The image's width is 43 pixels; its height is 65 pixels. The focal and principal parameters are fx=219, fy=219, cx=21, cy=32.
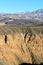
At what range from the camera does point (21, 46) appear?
62.4 meters

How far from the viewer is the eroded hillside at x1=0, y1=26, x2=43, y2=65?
56.5 metres

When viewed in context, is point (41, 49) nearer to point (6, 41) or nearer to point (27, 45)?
point (27, 45)

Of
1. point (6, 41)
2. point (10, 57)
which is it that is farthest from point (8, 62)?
point (6, 41)

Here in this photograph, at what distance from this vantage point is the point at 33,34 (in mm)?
64625

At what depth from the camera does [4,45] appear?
187 feet

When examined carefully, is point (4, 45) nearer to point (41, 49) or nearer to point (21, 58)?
point (21, 58)

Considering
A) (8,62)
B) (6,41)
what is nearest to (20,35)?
(6,41)

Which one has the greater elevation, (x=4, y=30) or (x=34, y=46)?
(x=4, y=30)

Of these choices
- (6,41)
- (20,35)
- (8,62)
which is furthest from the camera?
(20,35)

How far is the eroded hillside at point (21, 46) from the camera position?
56.5 meters

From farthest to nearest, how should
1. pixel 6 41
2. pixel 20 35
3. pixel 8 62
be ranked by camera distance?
pixel 20 35 < pixel 6 41 < pixel 8 62

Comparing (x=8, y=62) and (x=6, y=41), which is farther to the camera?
(x=6, y=41)

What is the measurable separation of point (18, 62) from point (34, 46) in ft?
29.1

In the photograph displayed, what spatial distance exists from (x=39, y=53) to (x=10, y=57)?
10775 mm
